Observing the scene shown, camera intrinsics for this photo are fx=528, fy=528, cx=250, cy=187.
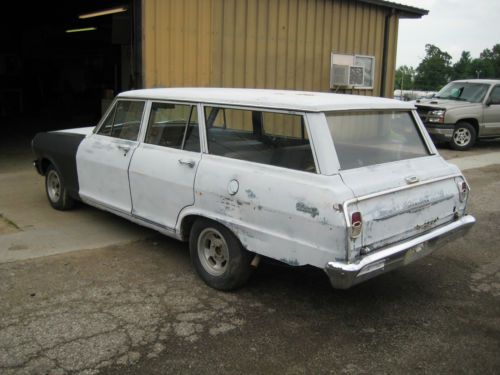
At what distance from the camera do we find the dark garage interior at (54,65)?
1630 cm

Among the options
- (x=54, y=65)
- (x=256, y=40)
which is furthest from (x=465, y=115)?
(x=54, y=65)

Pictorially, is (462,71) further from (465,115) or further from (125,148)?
(125,148)

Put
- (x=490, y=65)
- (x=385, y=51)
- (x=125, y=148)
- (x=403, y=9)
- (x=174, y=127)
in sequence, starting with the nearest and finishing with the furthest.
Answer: (x=174, y=127) < (x=125, y=148) < (x=403, y=9) < (x=385, y=51) < (x=490, y=65)

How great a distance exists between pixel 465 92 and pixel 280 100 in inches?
461

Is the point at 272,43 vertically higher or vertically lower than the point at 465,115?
higher

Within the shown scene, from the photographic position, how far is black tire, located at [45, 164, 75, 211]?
6.18m

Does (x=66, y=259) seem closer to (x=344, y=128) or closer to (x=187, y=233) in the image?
(x=187, y=233)

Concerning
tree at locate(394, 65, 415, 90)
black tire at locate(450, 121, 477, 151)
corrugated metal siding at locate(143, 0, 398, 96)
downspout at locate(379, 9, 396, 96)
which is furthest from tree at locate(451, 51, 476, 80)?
corrugated metal siding at locate(143, 0, 398, 96)

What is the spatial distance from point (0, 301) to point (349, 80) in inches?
364

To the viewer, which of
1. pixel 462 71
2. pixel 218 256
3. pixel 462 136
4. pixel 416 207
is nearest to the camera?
pixel 416 207

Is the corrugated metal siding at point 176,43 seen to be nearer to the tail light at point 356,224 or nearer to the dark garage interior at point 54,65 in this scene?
the tail light at point 356,224

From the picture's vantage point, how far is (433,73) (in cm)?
6047

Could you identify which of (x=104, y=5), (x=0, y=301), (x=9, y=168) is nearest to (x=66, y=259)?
(x=0, y=301)

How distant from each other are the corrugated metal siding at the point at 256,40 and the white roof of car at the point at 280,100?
3.90m
